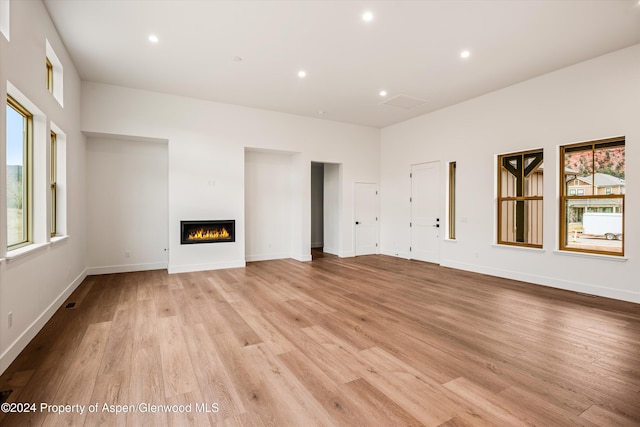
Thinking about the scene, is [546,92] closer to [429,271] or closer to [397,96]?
[397,96]

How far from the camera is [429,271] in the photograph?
619 centimetres

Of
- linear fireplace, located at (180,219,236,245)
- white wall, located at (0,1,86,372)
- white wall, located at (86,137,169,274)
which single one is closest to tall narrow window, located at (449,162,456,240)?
linear fireplace, located at (180,219,236,245)

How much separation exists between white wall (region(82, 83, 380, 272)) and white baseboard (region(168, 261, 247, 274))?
2 centimetres

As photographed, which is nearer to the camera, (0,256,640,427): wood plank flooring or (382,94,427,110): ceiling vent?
(0,256,640,427): wood plank flooring

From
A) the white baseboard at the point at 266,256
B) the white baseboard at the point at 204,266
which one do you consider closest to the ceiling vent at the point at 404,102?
the white baseboard at the point at 266,256

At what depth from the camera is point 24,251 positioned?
280 cm

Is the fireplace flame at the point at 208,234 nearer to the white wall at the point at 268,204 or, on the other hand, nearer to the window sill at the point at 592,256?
the white wall at the point at 268,204

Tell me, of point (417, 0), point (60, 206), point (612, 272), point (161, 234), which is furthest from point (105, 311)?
point (612, 272)

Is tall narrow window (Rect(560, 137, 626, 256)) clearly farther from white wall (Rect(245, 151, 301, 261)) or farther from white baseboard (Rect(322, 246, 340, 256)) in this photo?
white wall (Rect(245, 151, 301, 261))

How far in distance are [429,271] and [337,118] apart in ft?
13.8

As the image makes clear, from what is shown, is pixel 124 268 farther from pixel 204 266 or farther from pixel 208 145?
pixel 208 145

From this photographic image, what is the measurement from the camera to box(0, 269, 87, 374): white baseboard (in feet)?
7.95

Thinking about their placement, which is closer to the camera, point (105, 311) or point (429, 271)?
point (105, 311)

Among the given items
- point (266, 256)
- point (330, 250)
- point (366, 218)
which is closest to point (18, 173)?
point (266, 256)
